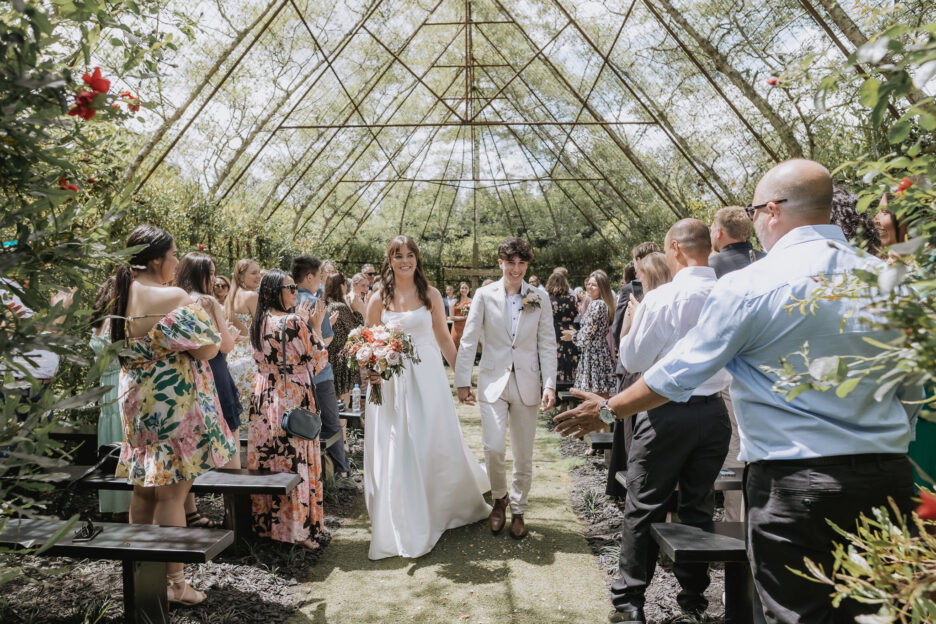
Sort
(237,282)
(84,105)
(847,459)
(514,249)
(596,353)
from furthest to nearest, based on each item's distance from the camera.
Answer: (596,353) → (237,282) → (514,249) → (847,459) → (84,105)

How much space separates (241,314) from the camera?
238 inches

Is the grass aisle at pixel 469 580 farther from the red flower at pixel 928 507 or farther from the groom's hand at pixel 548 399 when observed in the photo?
the red flower at pixel 928 507

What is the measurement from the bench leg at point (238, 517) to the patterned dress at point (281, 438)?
2.3 inches

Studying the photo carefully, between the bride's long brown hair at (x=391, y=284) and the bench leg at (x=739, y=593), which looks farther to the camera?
the bride's long brown hair at (x=391, y=284)

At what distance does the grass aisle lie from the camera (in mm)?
3516

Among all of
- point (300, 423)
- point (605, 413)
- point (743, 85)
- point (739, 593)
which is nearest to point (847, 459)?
point (605, 413)

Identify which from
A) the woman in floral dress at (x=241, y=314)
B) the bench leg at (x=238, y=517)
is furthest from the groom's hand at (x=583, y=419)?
the woman in floral dress at (x=241, y=314)

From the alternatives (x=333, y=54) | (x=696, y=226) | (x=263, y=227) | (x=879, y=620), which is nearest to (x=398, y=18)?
(x=333, y=54)

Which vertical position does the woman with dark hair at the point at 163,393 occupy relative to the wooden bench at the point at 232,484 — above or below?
above

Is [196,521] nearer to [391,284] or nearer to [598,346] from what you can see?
[391,284]

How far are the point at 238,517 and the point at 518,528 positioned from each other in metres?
1.86

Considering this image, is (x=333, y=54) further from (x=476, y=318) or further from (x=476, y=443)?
(x=476, y=318)

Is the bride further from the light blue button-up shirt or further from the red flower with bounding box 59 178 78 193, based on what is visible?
the red flower with bounding box 59 178 78 193

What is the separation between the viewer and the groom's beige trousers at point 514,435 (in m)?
4.58
